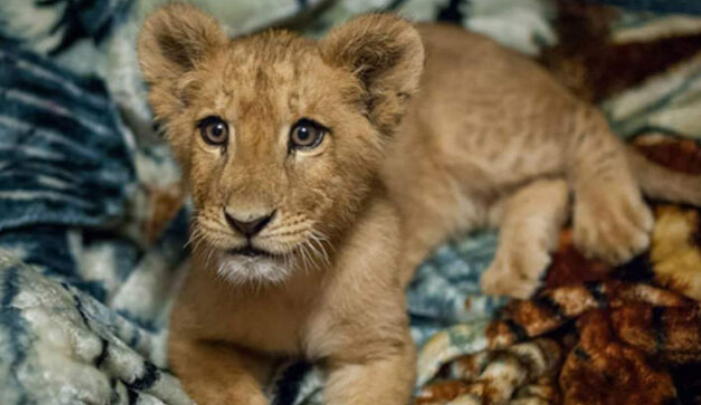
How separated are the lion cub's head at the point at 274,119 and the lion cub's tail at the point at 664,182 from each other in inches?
30.9

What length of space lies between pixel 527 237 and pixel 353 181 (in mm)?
681

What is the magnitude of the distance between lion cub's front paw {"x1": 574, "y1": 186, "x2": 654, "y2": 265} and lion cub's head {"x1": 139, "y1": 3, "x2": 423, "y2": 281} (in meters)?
0.63

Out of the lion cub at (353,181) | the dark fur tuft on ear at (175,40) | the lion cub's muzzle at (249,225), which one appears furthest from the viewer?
the dark fur tuft on ear at (175,40)

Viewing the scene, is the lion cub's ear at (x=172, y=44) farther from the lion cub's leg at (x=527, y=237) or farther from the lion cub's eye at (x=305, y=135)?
the lion cub's leg at (x=527, y=237)

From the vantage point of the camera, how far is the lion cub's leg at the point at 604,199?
2033 millimetres

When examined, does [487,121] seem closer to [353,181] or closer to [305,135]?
[353,181]

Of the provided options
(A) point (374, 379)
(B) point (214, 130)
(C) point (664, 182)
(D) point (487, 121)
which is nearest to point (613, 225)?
(C) point (664, 182)

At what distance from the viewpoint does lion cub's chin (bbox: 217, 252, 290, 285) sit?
1465 millimetres

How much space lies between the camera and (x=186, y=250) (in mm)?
2096

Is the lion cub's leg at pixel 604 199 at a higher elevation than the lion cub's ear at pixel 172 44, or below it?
below

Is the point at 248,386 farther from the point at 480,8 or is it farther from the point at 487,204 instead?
the point at 480,8

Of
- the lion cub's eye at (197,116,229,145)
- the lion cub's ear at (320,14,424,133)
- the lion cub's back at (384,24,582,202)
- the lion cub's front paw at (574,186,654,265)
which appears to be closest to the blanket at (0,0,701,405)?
the lion cub's front paw at (574,186,654,265)

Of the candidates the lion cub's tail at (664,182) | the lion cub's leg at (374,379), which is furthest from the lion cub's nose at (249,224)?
the lion cub's tail at (664,182)

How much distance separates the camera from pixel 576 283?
1996mm
